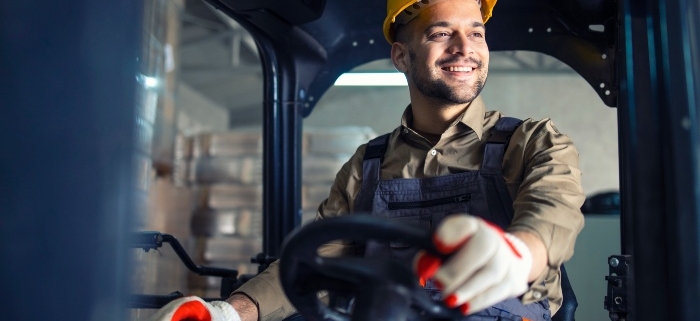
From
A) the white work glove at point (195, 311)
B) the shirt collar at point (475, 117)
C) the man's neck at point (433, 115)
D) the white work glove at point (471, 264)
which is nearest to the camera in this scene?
the white work glove at point (471, 264)

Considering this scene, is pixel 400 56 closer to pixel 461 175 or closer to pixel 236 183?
pixel 461 175

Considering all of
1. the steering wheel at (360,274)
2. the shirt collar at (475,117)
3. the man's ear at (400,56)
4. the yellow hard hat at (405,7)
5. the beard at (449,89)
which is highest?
the yellow hard hat at (405,7)

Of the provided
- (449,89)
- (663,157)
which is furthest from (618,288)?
(449,89)

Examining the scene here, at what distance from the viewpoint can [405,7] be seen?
218 centimetres

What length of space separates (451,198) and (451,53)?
1.35ft

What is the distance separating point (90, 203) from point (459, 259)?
1.73ft

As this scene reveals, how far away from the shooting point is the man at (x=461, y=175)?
1.47 metres

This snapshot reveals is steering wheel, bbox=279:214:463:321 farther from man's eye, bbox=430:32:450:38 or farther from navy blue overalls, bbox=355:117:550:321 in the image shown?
man's eye, bbox=430:32:450:38

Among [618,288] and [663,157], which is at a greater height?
[663,157]

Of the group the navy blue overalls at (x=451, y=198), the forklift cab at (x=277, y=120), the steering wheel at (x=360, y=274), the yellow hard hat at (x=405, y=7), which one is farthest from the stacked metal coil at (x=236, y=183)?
the steering wheel at (x=360, y=274)

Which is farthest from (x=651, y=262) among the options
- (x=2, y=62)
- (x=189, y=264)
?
(x=189, y=264)

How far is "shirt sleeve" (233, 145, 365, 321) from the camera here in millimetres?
1901

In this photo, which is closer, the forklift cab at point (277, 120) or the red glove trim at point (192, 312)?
the forklift cab at point (277, 120)

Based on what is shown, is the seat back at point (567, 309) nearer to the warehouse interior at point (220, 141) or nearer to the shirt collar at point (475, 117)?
the shirt collar at point (475, 117)
